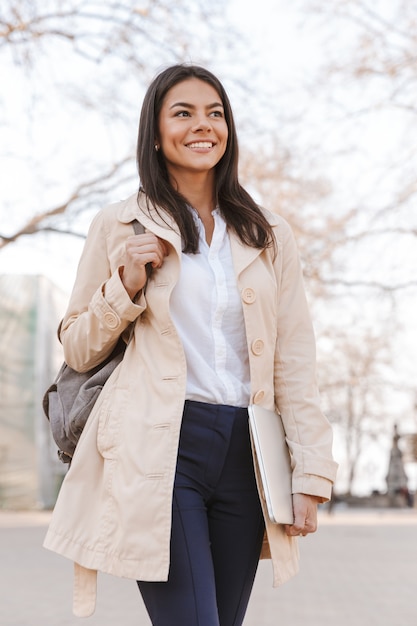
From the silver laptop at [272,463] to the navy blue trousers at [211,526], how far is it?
2.3 inches

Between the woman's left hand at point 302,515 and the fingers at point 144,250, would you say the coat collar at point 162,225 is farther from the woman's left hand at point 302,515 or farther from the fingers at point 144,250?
the woman's left hand at point 302,515

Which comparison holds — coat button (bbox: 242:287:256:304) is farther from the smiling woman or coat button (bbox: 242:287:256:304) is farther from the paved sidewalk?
the paved sidewalk

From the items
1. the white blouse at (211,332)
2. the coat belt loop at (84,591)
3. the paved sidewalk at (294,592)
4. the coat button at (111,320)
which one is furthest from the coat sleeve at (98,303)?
the paved sidewalk at (294,592)

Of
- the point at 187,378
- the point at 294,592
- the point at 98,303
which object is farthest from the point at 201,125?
the point at 294,592

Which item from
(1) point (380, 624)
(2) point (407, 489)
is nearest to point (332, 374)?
(2) point (407, 489)

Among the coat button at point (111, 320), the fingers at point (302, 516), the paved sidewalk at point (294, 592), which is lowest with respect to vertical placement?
the paved sidewalk at point (294, 592)

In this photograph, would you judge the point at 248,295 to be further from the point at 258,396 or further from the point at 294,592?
the point at 294,592

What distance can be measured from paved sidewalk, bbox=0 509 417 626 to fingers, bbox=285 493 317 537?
4.78 meters

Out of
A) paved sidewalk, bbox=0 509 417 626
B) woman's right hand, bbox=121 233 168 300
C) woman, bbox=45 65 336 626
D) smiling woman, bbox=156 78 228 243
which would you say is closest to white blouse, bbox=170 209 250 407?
woman, bbox=45 65 336 626

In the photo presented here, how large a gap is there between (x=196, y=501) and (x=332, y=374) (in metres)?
32.6

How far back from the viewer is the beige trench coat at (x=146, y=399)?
308 cm

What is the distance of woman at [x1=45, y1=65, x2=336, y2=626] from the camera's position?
3088 mm

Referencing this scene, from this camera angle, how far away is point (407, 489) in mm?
40344

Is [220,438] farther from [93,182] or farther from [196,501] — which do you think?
[93,182]
